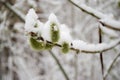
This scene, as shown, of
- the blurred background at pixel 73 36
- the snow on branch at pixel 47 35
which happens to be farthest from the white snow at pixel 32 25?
the blurred background at pixel 73 36

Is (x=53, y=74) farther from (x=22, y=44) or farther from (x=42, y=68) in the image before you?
(x=42, y=68)

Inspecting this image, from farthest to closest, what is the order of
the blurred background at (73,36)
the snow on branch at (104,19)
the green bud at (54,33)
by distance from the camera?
the blurred background at (73,36) < the snow on branch at (104,19) < the green bud at (54,33)

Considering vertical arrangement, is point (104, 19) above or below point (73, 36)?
above

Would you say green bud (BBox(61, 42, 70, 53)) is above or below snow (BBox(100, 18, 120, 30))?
below

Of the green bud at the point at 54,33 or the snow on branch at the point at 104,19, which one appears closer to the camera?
the green bud at the point at 54,33

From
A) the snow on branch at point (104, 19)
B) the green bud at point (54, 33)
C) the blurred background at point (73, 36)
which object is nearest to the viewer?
the green bud at point (54, 33)

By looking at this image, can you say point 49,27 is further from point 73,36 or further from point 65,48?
point 73,36

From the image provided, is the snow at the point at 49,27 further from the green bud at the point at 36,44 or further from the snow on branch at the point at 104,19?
the snow on branch at the point at 104,19

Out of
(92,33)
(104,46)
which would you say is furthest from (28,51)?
(104,46)

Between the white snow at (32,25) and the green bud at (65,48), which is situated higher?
the white snow at (32,25)

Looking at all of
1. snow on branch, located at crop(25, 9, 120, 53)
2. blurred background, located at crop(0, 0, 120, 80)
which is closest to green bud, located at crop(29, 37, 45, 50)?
snow on branch, located at crop(25, 9, 120, 53)

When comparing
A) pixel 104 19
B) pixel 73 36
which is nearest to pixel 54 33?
pixel 104 19

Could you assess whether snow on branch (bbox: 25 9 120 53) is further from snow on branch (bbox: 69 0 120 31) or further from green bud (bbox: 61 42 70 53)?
snow on branch (bbox: 69 0 120 31)
